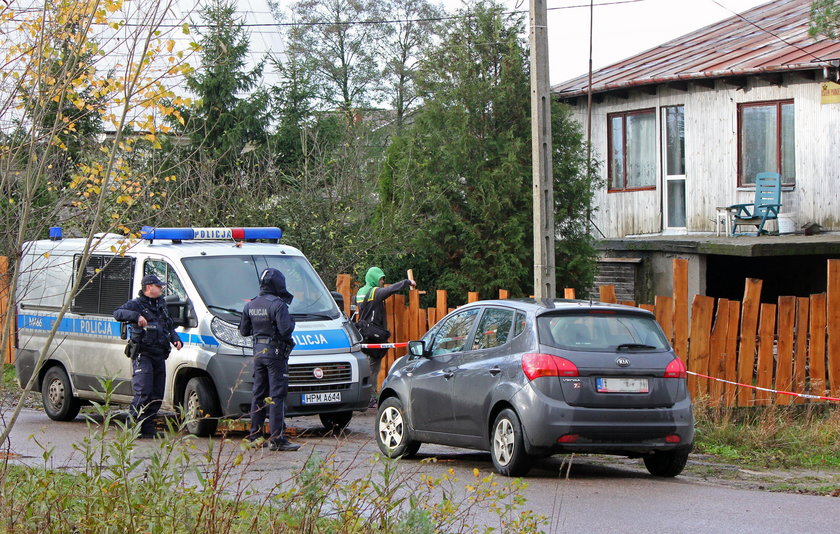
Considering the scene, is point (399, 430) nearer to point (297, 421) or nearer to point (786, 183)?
point (297, 421)

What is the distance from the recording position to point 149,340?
11516 millimetres

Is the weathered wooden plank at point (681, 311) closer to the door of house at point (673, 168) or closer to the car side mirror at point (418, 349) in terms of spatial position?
the car side mirror at point (418, 349)

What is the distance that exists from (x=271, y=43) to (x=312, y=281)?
29.5 meters

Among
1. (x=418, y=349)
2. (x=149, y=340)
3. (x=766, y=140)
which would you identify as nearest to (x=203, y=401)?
(x=149, y=340)

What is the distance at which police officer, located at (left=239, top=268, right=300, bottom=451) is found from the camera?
1092 cm

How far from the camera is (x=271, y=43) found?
41156 mm

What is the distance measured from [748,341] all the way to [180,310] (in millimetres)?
6753

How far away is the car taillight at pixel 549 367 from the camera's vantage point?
30.0 ft

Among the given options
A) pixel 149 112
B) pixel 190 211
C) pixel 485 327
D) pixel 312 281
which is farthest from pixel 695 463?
pixel 190 211

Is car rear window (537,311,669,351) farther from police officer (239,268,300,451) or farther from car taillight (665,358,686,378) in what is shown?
police officer (239,268,300,451)

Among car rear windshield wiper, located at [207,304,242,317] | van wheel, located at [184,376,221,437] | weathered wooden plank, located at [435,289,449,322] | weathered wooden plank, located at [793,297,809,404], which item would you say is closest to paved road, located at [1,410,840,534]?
van wheel, located at [184,376,221,437]

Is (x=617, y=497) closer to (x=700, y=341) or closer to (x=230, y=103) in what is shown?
(x=700, y=341)

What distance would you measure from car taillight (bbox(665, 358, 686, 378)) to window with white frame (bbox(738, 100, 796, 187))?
43.3 feet

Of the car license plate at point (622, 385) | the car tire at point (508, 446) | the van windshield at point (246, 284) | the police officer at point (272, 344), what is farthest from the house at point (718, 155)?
the car tire at point (508, 446)
